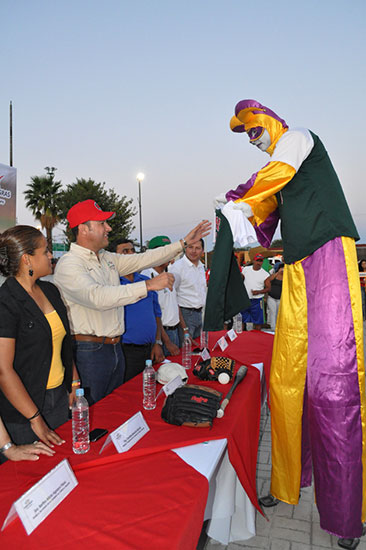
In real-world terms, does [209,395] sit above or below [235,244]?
below

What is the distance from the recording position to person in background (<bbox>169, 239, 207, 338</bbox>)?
4820 mm

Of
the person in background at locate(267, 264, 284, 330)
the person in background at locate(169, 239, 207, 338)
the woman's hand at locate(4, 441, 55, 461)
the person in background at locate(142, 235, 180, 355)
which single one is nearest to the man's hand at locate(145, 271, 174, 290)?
the woman's hand at locate(4, 441, 55, 461)

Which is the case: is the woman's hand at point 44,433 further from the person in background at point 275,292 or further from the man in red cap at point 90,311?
the person in background at point 275,292

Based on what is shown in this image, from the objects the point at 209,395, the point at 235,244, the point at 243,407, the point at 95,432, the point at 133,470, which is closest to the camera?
the point at 133,470

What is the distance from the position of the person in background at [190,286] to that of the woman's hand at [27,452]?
3294mm

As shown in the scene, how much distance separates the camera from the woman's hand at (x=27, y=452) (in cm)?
150

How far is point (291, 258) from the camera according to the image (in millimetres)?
2240

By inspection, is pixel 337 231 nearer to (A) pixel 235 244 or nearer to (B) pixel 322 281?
(B) pixel 322 281

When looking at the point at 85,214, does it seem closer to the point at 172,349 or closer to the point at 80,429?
the point at 80,429

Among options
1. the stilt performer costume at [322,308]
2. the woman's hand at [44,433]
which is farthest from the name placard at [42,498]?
the stilt performer costume at [322,308]

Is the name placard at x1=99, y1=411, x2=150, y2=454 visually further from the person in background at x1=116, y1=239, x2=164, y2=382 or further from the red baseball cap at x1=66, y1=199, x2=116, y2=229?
the person in background at x1=116, y1=239, x2=164, y2=382

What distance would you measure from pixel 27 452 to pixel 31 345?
509mm

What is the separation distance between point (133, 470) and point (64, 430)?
51cm

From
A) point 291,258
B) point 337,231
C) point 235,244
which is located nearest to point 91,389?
point 235,244
